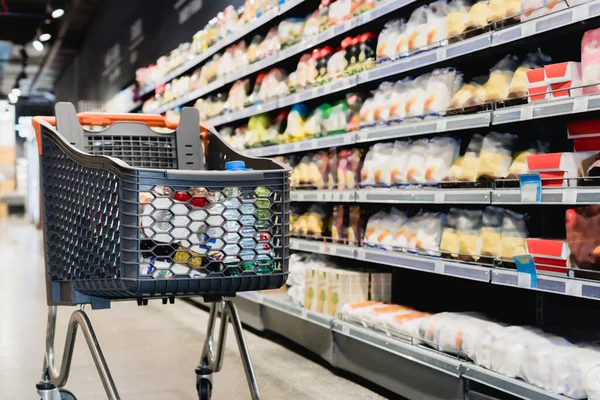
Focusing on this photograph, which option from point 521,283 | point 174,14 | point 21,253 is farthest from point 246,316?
point 21,253

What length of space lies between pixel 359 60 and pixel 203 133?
1379mm

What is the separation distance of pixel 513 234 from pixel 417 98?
796mm

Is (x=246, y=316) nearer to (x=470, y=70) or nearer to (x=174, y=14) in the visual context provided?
(x=470, y=70)

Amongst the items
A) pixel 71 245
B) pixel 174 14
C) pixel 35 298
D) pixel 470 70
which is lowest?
pixel 35 298

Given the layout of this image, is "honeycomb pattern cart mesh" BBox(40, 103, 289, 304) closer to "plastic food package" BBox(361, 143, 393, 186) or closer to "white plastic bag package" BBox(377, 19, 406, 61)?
"plastic food package" BBox(361, 143, 393, 186)

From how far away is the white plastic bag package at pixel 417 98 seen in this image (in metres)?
3.20

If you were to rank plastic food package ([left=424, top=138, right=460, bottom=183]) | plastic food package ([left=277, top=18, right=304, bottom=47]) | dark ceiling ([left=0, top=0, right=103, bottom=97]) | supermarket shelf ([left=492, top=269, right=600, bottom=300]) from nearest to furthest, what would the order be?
supermarket shelf ([left=492, top=269, right=600, bottom=300]) < plastic food package ([left=424, top=138, right=460, bottom=183]) < plastic food package ([left=277, top=18, right=304, bottom=47]) < dark ceiling ([left=0, top=0, right=103, bottom=97])

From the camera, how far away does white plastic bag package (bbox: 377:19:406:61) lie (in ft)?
11.2

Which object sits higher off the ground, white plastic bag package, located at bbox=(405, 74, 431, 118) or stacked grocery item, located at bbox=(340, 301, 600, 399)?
white plastic bag package, located at bbox=(405, 74, 431, 118)

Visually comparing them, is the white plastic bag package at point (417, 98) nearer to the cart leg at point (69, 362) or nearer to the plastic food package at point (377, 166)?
the plastic food package at point (377, 166)

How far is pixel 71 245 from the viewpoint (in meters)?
2.15

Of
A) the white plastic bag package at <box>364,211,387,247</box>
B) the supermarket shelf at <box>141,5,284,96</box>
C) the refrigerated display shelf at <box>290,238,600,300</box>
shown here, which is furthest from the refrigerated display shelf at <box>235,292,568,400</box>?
the supermarket shelf at <box>141,5,284,96</box>

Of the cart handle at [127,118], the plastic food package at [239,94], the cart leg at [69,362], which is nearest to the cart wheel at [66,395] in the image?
the cart leg at [69,362]

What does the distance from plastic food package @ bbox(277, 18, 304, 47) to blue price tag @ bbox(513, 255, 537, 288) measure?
2.32 metres
